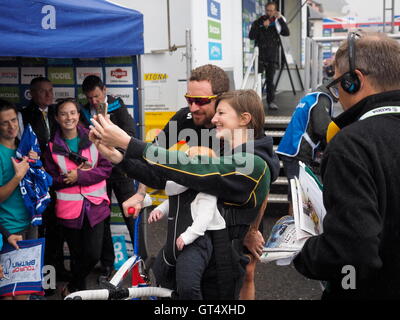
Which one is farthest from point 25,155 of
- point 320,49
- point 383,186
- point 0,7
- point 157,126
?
point 320,49

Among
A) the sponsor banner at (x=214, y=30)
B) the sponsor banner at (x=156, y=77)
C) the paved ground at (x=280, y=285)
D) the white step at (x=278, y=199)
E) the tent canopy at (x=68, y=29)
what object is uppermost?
the sponsor banner at (x=214, y=30)

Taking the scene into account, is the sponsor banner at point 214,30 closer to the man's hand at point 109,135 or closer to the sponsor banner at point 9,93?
the sponsor banner at point 9,93

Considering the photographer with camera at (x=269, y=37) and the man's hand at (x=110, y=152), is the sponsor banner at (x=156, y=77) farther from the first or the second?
the man's hand at (x=110, y=152)

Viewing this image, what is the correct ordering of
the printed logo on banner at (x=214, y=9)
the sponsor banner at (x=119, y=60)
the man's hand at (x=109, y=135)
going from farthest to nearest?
the printed logo on banner at (x=214, y=9) < the sponsor banner at (x=119, y=60) < the man's hand at (x=109, y=135)

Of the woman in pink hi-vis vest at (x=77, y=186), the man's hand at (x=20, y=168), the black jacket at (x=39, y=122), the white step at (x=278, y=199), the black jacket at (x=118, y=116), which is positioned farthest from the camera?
the white step at (x=278, y=199)

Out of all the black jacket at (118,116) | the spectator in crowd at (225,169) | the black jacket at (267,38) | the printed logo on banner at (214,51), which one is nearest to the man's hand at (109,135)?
the spectator in crowd at (225,169)

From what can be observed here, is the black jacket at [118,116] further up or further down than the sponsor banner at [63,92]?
further down

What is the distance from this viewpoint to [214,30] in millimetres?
8492

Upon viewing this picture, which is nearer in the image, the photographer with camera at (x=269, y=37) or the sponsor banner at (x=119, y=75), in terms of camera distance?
the sponsor banner at (x=119, y=75)

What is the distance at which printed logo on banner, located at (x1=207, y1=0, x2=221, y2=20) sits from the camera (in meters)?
8.08

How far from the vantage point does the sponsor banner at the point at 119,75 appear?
188 inches

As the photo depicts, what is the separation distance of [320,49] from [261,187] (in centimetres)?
593

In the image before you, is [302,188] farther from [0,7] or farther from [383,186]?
[0,7]

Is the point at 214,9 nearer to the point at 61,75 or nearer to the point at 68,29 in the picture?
the point at 61,75
